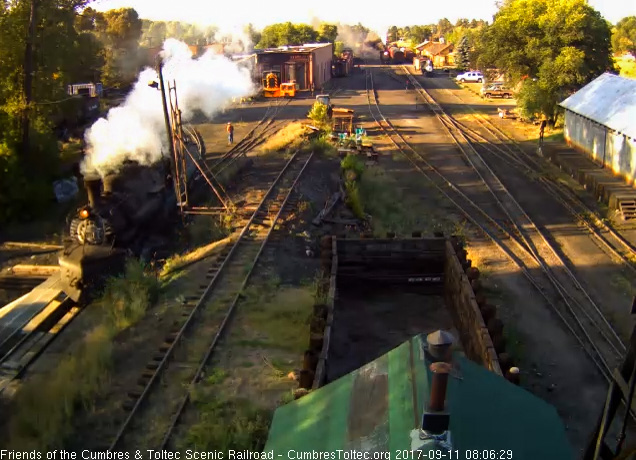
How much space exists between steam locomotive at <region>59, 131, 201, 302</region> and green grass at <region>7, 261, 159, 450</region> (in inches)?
26.0

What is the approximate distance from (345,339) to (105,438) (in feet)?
13.8

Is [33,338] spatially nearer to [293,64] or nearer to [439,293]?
[439,293]

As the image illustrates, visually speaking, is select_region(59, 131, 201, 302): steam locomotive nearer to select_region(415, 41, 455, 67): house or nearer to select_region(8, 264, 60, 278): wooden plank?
select_region(8, 264, 60, 278): wooden plank

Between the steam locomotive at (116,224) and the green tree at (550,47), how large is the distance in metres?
21.2

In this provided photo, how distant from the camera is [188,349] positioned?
33.7 feet

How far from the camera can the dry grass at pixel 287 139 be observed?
2616cm

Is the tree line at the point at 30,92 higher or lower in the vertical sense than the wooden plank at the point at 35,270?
higher

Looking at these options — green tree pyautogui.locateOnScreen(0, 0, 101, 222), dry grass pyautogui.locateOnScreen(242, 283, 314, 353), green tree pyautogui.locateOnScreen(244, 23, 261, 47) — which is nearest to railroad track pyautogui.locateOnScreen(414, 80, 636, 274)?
dry grass pyautogui.locateOnScreen(242, 283, 314, 353)

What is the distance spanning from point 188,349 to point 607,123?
18.1m

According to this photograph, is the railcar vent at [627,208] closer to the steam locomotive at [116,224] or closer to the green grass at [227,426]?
the steam locomotive at [116,224]

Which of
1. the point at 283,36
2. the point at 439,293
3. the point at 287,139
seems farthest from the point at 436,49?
the point at 439,293

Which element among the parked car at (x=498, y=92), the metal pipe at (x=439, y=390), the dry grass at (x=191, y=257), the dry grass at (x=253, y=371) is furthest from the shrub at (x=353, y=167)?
the parked car at (x=498, y=92)

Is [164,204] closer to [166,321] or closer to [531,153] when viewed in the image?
[166,321]

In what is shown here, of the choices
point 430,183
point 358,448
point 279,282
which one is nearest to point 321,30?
point 430,183
